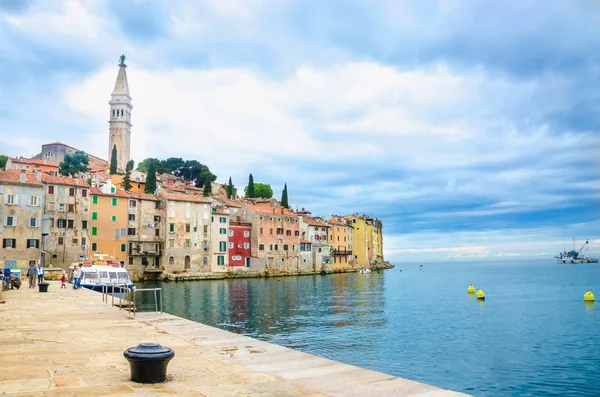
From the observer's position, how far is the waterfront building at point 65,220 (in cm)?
6128

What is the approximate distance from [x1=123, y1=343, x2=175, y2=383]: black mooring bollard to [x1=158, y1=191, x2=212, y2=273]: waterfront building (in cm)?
→ 6775

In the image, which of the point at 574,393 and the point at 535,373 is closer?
the point at 574,393

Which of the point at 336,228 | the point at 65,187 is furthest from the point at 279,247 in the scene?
the point at 65,187

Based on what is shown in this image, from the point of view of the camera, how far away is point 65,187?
62969 mm

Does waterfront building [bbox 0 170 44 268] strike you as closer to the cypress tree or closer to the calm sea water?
the calm sea water

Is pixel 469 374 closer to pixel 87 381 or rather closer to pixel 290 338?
pixel 290 338

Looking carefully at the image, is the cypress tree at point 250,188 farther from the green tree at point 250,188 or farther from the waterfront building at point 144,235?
the waterfront building at point 144,235

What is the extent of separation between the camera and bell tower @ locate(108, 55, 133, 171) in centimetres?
13988

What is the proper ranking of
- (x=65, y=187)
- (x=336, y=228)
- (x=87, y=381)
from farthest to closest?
(x=336, y=228)
(x=65, y=187)
(x=87, y=381)

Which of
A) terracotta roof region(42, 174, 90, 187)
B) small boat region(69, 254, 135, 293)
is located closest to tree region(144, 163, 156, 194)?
terracotta roof region(42, 174, 90, 187)

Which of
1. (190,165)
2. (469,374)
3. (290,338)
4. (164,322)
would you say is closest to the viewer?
(164,322)

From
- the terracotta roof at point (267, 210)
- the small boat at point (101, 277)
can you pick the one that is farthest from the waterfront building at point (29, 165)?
the small boat at point (101, 277)

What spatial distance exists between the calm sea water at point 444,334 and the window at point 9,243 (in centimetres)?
2093

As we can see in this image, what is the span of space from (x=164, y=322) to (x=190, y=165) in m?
113
